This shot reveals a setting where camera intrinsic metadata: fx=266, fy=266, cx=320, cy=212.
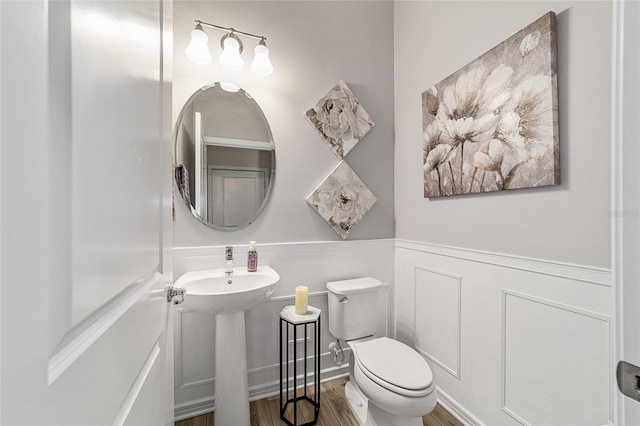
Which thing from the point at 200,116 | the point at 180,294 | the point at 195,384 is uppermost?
the point at 200,116

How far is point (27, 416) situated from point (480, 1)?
203cm

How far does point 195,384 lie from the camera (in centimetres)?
155

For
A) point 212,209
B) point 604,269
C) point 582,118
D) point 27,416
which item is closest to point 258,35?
point 212,209

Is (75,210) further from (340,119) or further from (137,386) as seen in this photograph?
(340,119)

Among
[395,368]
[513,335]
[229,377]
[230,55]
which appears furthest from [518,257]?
[230,55]

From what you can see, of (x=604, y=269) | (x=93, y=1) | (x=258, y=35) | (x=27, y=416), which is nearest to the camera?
(x=27, y=416)

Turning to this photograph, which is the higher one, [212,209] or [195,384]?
[212,209]

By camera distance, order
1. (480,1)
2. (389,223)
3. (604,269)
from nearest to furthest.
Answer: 1. (604,269)
2. (480,1)
3. (389,223)

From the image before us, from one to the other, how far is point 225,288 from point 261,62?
1.35m

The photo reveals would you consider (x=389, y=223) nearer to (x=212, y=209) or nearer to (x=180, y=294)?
Result: (x=212, y=209)

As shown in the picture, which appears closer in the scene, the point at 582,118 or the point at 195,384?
the point at 582,118

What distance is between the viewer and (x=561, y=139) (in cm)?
107

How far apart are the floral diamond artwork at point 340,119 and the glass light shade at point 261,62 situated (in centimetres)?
37

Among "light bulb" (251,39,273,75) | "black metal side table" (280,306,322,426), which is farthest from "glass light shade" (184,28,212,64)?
"black metal side table" (280,306,322,426)
